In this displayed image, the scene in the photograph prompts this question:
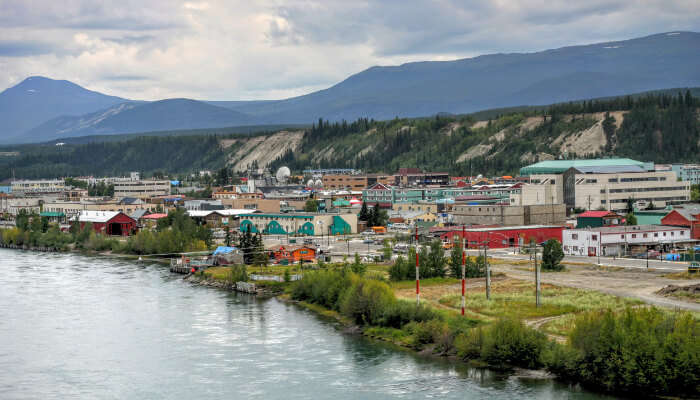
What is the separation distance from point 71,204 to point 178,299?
40.5 metres

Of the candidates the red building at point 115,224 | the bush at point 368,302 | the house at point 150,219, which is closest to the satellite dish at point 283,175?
the house at point 150,219

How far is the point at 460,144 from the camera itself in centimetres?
10112

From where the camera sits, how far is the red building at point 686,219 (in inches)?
1492

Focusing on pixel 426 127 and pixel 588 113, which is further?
pixel 426 127

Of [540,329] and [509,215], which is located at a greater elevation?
[509,215]

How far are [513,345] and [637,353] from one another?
307 centimetres

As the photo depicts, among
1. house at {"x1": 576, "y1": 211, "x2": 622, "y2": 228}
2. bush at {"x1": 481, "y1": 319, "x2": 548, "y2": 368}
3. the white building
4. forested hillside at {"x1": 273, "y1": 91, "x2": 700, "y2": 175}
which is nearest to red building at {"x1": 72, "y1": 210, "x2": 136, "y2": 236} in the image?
house at {"x1": 576, "y1": 211, "x2": 622, "y2": 228}

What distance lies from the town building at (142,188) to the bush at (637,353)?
222 ft

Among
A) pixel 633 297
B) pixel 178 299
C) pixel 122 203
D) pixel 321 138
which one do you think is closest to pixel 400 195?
pixel 122 203

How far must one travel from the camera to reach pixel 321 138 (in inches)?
4929

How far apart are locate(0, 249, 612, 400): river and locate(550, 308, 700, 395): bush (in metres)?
0.62

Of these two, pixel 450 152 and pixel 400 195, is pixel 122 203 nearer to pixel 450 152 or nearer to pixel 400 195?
pixel 400 195

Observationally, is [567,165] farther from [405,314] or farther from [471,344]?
[471,344]

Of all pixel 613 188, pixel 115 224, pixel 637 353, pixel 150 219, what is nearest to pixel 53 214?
pixel 150 219
